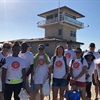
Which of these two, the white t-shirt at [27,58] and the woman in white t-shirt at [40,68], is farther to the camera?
the woman in white t-shirt at [40,68]

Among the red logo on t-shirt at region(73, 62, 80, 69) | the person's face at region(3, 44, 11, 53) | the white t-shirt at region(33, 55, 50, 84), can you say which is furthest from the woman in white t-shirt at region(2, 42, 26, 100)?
the red logo on t-shirt at region(73, 62, 80, 69)

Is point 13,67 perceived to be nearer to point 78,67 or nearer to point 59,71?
point 59,71

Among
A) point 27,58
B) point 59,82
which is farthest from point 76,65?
point 27,58

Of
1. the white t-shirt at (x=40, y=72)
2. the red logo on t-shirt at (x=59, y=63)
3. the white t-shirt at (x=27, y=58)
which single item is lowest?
the white t-shirt at (x=40, y=72)

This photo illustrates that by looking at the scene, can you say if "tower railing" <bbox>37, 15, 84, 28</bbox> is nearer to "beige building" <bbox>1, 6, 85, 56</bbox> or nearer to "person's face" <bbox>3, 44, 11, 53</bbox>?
"beige building" <bbox>1, 6, 85, 56</bbox>

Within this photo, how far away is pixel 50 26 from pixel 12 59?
111 ft

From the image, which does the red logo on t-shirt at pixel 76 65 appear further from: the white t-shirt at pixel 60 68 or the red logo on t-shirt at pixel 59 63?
the red logo on t-shirt at pixel 59 63

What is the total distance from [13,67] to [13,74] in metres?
0.17

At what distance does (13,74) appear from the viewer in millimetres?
4664

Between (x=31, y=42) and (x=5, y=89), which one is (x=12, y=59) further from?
(x=31, y=42)

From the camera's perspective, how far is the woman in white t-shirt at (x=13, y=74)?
4629 millimetres

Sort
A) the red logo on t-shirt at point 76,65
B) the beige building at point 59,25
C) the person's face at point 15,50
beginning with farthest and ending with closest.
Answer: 1. the beige building at point 59,25
2. the red logo on t-shirt at point 76,65
3. the person's face at point 15,50

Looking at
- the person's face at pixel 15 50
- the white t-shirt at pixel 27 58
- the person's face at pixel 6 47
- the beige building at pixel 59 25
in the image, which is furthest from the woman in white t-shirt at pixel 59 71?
the beige building at pixel 59 25

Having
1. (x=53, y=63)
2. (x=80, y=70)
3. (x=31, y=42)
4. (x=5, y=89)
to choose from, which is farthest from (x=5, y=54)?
(x=31, y=42)
